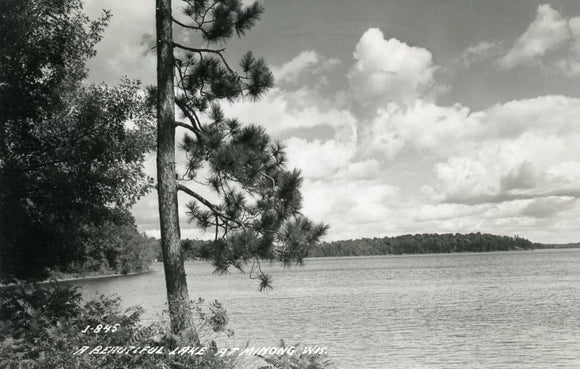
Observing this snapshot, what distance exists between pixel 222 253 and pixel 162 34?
3.94 meters

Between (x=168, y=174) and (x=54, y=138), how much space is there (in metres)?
5.04

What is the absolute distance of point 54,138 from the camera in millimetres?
12234

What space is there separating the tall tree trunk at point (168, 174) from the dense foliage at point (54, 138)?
11.9 ft

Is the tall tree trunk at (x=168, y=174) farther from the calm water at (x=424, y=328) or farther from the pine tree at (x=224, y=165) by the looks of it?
the calm water at (x=424, y=328)

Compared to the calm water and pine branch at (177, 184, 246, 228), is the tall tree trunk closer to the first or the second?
pine branch at (177, 184, 246, 228)

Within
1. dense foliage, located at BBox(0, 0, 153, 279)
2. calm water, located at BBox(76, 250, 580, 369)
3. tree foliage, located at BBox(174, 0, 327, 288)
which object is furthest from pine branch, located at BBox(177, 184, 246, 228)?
calm water, located at BBox(76, 250, 580, 369)

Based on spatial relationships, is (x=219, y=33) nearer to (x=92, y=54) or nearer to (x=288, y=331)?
(x=92, y=54)

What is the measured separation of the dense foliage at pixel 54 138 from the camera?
1120cm

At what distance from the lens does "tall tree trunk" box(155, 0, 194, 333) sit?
27.5 ft

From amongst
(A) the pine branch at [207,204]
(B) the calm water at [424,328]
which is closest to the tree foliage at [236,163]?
(A) the pine branch at [207,204]

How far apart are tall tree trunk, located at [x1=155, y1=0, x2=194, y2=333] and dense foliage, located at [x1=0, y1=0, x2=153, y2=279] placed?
363 cm

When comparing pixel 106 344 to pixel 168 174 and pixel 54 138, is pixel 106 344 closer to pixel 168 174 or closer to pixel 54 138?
pixel 168 174

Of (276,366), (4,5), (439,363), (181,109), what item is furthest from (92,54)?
(439,363)

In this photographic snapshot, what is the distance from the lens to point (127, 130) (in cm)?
1309
